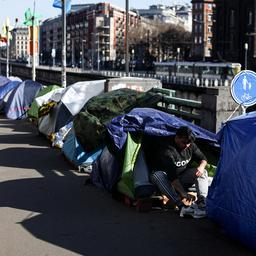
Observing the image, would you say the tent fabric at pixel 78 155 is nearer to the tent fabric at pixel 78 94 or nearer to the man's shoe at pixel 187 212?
the tent fabric at pixel 78 94

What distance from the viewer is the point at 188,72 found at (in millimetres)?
73750

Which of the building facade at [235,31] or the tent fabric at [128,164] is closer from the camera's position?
the tent fabric at [128,164]

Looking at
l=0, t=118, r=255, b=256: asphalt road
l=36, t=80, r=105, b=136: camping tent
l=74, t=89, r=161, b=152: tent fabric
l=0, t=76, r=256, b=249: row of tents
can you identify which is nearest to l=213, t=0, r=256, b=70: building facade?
l=36, t=80, r=105, b=136: camping tent

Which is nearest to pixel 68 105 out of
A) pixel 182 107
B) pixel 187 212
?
pixel 182 107

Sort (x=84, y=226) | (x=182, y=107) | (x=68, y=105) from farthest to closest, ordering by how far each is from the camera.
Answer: (x=68, y=105)
(x=182, y=107)
(x=84, y=226)

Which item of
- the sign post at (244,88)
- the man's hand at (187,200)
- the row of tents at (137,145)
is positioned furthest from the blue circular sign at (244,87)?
the man's hand at (187,200)

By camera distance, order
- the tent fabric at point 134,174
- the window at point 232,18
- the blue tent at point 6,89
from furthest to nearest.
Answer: the window at point 232,18 < the blue tent at point 6,89 < the tent fabric at point 134,174

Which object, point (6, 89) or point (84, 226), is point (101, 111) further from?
point (6, 89)

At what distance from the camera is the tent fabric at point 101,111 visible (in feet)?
37.6

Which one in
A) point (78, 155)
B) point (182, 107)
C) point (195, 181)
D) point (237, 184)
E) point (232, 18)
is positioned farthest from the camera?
point (232, 18)

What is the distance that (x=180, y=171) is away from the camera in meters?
8.10

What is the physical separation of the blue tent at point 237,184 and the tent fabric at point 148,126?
1521 millimetres

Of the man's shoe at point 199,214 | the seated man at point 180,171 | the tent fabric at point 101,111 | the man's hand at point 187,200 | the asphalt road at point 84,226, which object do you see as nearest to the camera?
the asphalt road at point 84,226

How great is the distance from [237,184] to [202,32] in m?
145
